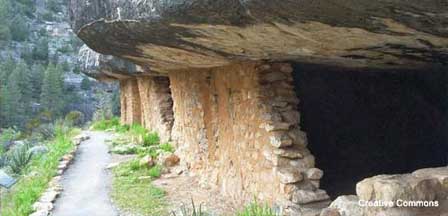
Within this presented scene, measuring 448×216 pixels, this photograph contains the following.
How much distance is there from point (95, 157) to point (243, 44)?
6.73 metres

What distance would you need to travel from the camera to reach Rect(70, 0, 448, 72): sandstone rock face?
115 inches

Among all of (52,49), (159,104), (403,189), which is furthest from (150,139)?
(52,49)

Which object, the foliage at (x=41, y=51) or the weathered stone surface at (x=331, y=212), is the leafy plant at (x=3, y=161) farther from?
the foliage at (x=41, y=51)

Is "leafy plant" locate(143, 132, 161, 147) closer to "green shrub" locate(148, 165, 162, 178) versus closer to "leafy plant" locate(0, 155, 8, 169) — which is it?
"green shrub" locate(148, 165, 162, 178)

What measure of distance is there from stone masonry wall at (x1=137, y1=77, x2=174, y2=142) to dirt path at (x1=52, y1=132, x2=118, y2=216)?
1.23 metres

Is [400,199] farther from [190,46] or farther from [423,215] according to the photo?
[190,46]

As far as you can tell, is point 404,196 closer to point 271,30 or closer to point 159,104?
point 271,30

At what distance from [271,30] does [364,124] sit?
393cm

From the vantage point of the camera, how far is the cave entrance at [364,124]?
22.7 ft

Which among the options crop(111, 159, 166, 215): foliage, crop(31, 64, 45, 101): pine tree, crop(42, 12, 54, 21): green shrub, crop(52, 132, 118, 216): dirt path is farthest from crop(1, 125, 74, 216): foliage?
crop(42, 12, 54, 21): green shrub

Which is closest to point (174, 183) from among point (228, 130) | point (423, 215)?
point (228, 130)

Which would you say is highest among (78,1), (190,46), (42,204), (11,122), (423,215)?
(78,1)

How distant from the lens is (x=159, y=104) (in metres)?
11.2

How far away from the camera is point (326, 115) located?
7211 millimetres
